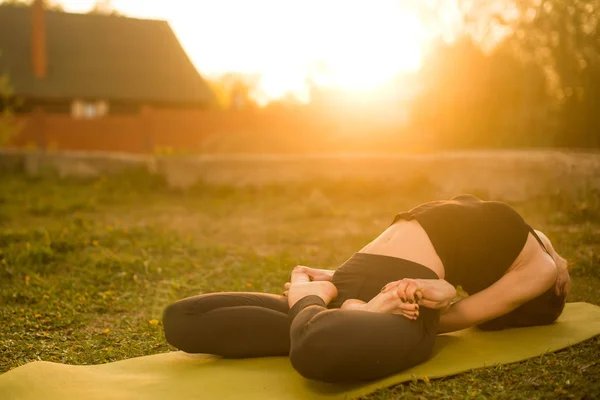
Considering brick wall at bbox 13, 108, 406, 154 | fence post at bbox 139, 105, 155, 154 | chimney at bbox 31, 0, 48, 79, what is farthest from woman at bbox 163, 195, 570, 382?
chimney at bbox 31, 0, 48, 79

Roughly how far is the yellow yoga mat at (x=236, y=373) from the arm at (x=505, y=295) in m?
0.13

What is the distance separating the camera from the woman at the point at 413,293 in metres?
2.57

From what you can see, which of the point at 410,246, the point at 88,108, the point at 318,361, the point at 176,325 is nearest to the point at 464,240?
the point at 410,246

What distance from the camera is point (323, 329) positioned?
7.94 feet

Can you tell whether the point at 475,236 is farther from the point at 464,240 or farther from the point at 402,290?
the point at 402,290

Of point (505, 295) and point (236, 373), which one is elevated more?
point (505, 295)

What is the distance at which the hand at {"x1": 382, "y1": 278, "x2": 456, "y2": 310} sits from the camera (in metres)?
2.52

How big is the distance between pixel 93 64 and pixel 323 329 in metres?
24.1

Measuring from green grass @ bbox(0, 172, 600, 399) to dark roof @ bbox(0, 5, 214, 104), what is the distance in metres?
15.1

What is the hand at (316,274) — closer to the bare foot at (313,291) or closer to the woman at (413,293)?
the woman at (413,293)

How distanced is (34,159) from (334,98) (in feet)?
21.7

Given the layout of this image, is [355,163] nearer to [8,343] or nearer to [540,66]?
[540,66]

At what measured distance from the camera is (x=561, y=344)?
2863 millimetres

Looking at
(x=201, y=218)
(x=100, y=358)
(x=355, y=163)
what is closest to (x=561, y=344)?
(x=100, y=358)
